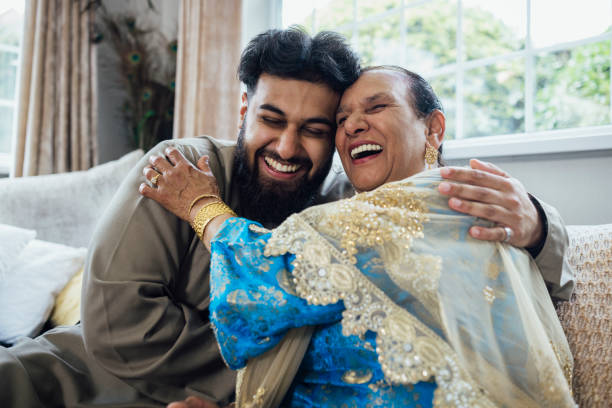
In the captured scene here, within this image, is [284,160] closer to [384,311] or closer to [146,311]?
[146,311]

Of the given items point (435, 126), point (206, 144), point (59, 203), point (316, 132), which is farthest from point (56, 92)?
→ point (435, 126)

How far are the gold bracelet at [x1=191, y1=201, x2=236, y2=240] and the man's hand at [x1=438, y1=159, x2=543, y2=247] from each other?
58 cm

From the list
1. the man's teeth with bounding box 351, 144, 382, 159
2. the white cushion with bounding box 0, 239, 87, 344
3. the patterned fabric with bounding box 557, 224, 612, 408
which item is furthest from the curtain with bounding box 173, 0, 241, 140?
the patterned fabric with bounding box 557, 224, 612, 408

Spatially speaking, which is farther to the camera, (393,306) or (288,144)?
(288,144)

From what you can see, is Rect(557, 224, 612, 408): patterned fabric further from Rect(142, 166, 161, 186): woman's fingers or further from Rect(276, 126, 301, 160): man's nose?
Rect(142, 166, 161, 186): woman's fingers

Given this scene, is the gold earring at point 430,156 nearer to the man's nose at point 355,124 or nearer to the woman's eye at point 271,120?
the man's nose at point 355,124

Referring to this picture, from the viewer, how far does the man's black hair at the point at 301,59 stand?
5.09 feet

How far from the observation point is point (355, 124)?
143 cm

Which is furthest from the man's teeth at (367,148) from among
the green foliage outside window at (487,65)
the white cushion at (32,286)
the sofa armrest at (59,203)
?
the sofa armrest at (59,203)

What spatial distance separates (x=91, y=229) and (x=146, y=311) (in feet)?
4.64

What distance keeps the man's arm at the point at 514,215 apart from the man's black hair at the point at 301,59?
2.01ft

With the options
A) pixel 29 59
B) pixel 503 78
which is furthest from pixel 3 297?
pixel 503 78

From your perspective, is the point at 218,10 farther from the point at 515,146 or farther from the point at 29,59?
the point at 515,146

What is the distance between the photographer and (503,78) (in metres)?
5.58
